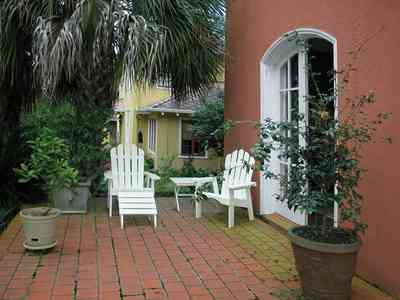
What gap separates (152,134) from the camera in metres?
17.2

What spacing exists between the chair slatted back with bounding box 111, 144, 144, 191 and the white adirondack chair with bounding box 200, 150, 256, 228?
1.12m

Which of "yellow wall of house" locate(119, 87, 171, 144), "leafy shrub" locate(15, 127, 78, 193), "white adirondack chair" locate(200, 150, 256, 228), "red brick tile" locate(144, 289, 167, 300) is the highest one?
"yellow wall of house" locate(119, 87, 171, 144)

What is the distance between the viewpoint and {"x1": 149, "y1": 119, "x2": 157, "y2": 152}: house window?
16359mm

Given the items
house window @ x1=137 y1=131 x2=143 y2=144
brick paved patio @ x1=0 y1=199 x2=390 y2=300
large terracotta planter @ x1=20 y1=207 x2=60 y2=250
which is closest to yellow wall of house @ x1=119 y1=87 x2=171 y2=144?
house window @ x1=137 y1=131 x2=143 y2=144

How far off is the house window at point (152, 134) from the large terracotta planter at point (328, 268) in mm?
13330

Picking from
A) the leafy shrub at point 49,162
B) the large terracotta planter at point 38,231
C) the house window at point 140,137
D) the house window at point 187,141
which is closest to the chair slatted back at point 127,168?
the leafy shrub at point 49,162

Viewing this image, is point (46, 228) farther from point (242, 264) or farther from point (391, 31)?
point (391, 31)

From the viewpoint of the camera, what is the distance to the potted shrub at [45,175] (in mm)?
4316

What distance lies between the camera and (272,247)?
15.6 feet

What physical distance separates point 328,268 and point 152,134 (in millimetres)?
14457

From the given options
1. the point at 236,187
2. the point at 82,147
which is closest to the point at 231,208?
the point at 236,187

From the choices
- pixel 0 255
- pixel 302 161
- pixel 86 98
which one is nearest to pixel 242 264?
pixel 302 161

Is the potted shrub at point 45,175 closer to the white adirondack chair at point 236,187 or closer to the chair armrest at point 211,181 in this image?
the chair armrest at point 211,181

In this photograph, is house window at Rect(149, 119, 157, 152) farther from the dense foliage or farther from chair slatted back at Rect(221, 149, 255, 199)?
the dense foliage
